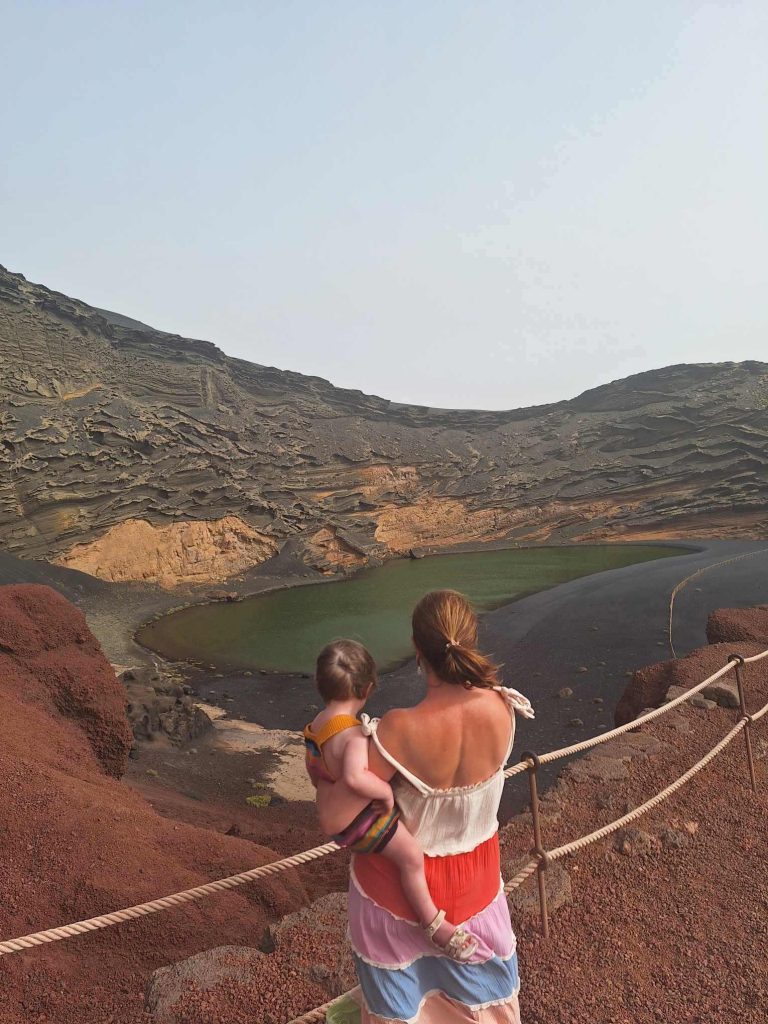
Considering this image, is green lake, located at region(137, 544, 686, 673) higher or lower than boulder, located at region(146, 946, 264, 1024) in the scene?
lower

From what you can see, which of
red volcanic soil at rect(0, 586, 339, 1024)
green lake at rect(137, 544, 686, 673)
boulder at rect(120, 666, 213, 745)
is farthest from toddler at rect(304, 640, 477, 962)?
green lake at rect(137, 544, 686, 673)

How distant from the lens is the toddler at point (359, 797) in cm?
168

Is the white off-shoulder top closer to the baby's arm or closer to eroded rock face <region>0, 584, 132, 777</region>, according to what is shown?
the baby's arm

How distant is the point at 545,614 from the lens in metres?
20.3

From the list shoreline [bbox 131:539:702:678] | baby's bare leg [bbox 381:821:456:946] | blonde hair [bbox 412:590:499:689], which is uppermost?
blonde hair [bbox 412:590:499:689]

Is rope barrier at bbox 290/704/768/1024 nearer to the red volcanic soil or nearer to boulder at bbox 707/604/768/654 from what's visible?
the red volcanic soil

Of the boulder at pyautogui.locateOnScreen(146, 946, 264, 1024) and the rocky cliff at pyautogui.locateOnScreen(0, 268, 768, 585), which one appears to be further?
the rocky cliff at pyautogui.locateOnScreen(0, 268, 768, 585)

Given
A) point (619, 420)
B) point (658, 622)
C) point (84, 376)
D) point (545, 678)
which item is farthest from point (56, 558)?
point (619, 420)

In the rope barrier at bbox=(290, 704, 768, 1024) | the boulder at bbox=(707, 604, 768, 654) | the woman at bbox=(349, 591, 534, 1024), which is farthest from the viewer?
the boulder at bbox=(707, 604, 768, 654)

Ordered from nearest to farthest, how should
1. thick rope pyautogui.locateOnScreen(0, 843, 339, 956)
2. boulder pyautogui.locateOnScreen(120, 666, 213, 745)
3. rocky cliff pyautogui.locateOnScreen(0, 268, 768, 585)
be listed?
thick rope pyautogui.locateOnScreen(0, 843, 339, 956), boulder pyautogui.locateOnScreen(120, 666, 213, 745), rocky cliff pyautogui.locateOnScreen(0, 268, 768, 585)

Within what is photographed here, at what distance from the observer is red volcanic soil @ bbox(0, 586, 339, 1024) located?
115 inches

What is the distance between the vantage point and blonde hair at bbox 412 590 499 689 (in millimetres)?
1759

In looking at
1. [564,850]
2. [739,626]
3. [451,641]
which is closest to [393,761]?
[451,641]

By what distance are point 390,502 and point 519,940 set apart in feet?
136
